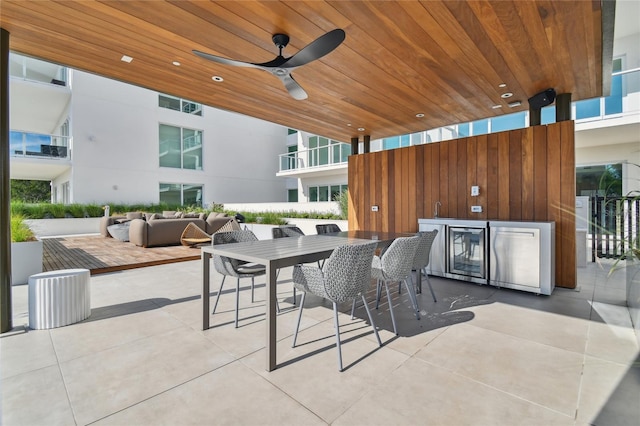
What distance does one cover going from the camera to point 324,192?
46.4ft

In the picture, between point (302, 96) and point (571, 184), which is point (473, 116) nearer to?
point (571, 184)

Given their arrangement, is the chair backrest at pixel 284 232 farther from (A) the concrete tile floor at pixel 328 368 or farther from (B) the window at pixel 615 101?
(B) the window at pixel 615 101

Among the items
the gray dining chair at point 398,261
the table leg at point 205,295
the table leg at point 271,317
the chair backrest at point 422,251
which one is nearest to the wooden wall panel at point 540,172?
the chair backrest at point 422,251

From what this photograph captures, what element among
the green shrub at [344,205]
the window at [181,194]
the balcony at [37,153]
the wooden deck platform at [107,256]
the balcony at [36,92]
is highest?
the balcony at [36,92]

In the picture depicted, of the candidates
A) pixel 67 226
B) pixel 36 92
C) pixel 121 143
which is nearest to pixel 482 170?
pixel 121 143

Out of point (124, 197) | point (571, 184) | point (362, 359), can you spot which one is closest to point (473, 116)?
point (571, 184)

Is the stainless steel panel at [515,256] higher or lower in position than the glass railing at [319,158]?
Answer: lower

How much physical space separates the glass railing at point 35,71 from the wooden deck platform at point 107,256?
6.53 metres

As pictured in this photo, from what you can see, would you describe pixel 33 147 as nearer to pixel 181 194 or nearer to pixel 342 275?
pixel 181 194

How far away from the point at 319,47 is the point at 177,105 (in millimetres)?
13287

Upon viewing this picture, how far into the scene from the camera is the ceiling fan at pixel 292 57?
2.44m

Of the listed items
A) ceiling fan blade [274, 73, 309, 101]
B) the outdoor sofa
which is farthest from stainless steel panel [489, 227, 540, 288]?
the outdoor sofa

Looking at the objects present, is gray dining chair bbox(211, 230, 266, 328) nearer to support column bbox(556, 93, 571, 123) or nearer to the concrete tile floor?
the concrete tile floor

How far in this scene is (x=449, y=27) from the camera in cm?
282
